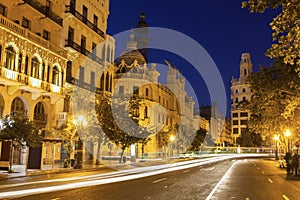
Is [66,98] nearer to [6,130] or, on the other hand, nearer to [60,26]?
[60,26]

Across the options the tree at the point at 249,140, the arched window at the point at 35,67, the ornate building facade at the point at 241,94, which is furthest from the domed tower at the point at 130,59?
the ornate building facade at the point at 241,94

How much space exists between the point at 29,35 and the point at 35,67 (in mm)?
2740

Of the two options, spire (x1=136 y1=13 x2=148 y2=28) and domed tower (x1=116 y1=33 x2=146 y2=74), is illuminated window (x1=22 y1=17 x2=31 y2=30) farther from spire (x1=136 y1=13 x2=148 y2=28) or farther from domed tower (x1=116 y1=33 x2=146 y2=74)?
spire (x1=136 y1=13 x2=148 y2=28)

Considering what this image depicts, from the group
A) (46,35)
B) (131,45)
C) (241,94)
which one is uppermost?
(131,45)

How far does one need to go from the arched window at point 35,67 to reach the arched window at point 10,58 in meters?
2.33

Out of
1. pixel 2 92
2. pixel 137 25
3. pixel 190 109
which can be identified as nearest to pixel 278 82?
pixel 2 92

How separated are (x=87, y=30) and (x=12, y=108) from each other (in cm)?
1478

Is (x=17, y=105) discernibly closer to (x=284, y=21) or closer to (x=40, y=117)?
(x=40, y=117)

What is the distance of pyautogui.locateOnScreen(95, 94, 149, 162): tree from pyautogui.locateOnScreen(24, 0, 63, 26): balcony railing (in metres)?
8.91

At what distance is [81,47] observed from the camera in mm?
37812

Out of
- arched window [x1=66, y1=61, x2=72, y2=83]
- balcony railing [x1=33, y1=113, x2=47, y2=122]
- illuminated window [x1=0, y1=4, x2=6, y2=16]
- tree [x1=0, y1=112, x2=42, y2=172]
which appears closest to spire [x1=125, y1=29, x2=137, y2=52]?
arched window [x1=66, y1=61, x2=72, y2=83]

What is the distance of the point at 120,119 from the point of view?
3778 cm

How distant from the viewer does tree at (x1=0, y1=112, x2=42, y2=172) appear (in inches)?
916

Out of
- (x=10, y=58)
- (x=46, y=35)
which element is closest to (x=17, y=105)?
(x=10, y=58)
